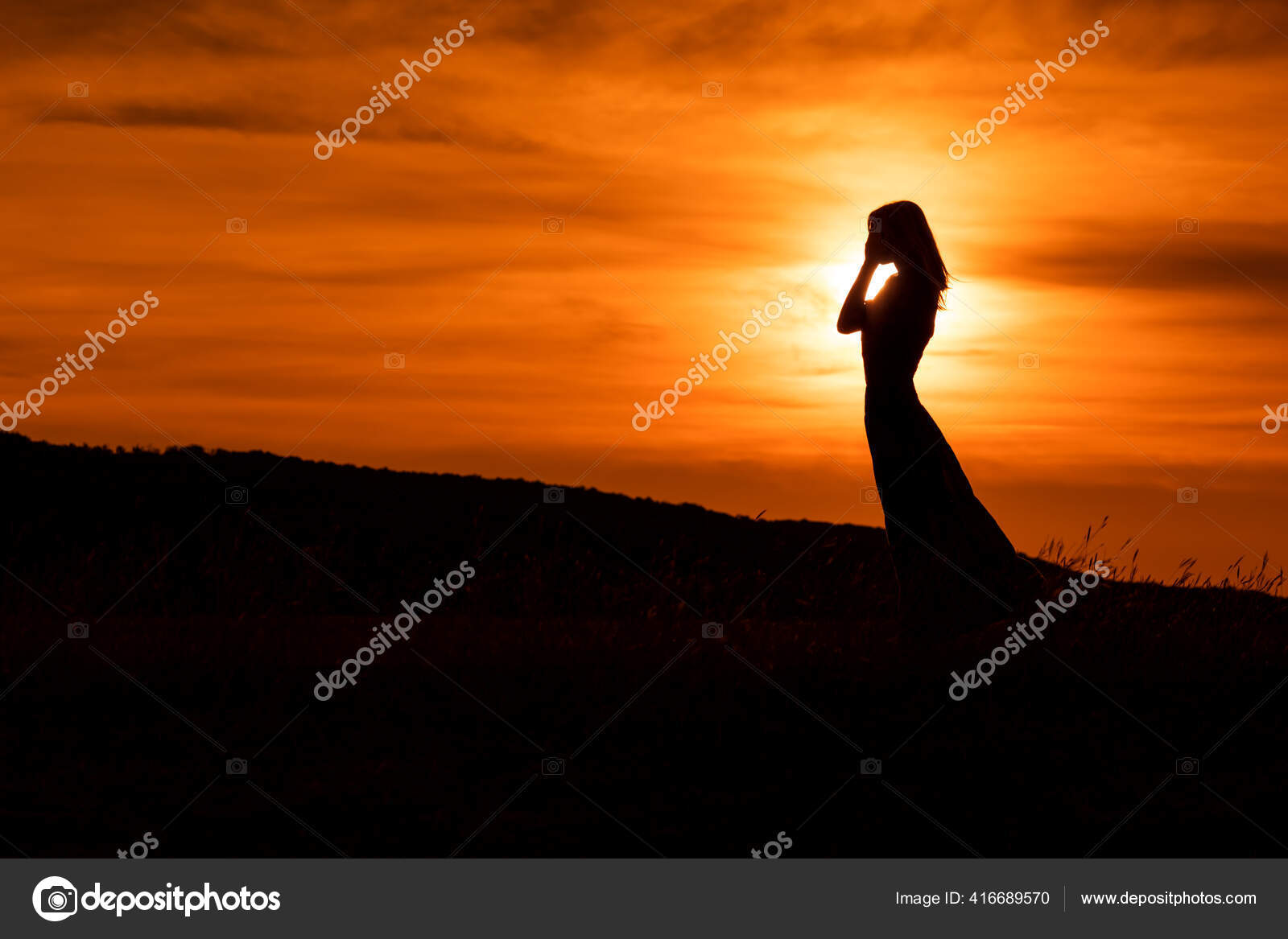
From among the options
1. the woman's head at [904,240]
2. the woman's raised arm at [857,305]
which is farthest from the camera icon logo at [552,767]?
the woman's head at [904,240]

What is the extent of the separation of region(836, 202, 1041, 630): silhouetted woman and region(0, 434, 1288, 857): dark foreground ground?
1.13 ft

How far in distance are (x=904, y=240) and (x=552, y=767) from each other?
173 inches

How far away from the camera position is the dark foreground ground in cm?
552

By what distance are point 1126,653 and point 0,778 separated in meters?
6.58

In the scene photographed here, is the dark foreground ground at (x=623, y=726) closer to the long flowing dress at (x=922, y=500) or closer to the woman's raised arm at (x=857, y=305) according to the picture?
the long flowing dress at (x=922, y=500)

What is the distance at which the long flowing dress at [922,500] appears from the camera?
27.4ft

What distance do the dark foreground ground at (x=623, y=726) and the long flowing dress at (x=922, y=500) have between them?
336 millimetres

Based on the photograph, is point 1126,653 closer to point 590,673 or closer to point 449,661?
point 590,673

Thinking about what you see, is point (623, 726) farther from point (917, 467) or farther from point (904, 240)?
point (904, 240)

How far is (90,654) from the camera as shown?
7613 millimetres

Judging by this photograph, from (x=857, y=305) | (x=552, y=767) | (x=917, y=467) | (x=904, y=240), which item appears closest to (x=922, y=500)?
(x=917, y=467)

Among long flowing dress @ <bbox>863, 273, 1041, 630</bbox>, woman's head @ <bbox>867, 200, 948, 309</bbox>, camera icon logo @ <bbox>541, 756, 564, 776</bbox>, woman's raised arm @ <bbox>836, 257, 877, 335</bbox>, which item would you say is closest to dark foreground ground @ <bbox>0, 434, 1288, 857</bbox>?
camera icon logo @ <bbox>541, 756, 564, 776</bbox>

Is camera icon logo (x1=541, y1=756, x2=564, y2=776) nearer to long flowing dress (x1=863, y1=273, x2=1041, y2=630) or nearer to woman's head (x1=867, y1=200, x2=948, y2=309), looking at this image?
long flowing dress (x1=863, y1=273, x2=1041, y2=630)

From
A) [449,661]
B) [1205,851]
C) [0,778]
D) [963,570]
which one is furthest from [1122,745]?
[0,778]
